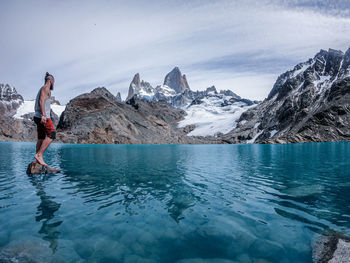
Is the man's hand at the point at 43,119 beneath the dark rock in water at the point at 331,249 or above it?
above

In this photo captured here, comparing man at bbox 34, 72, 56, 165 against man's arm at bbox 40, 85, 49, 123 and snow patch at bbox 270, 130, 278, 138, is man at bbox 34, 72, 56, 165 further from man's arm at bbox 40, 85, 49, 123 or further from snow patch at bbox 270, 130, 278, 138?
snow patch at bbox 270, 130, 278, 138

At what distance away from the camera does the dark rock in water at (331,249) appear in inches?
218

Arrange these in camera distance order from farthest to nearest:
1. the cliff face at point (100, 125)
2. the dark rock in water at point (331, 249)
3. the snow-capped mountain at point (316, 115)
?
the snow-capped mountain at point (316, 115)
the cliff face at point (100, 125)
the dark rock in water at point (331, 249)

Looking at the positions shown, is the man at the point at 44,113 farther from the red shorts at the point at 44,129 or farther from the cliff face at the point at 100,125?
the cliff face at the point at 100,125

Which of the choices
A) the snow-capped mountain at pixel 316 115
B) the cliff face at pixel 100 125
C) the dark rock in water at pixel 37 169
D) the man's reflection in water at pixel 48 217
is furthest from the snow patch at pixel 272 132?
the man's reflection in water at pixel 48 217

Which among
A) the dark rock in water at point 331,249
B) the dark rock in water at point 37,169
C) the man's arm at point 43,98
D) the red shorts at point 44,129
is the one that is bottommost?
the dark rock in water at point 331,249

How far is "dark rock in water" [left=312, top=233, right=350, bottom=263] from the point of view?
5540mm

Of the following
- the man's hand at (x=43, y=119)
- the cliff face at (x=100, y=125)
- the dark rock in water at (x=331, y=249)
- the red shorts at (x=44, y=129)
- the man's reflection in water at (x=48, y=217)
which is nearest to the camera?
the dark rock in water at (x=331, y=249)

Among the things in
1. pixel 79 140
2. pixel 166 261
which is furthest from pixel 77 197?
pixel 79 140

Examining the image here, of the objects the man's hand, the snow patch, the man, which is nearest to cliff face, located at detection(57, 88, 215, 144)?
the snow patch

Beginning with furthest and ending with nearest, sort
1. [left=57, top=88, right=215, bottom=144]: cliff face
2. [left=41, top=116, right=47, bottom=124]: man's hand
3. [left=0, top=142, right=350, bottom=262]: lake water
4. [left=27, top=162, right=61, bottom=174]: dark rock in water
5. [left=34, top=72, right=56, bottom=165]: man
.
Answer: [left=57, top=88, right=215, bottom=144]: cliff face → [left=27, top=162, right=61, bottom=174]: dark rock in water → [left=34, top=72, right=56, bottom=165]: man → [left=41, top=116, right=47, bottom=124]: man's hand → [left=0, top=142, right=350, bottom=262]: lake water

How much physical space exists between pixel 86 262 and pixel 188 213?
15.2 feet

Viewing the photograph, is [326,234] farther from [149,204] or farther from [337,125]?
[337,125]

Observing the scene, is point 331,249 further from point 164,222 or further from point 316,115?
point 316,115
